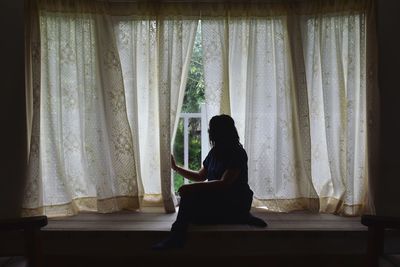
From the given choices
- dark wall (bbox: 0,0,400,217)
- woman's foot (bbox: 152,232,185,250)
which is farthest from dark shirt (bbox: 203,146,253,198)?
dark wall (bbox: 0,0,400,217)

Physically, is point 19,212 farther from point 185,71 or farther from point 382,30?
point 382,30

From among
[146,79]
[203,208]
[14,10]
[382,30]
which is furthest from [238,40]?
[14,10]

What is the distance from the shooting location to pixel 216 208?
2457 millimetres

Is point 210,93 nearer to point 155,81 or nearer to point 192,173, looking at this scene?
point 155,81

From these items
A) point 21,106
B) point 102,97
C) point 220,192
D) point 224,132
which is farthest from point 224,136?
point 21,106

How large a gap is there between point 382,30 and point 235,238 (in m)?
1.66

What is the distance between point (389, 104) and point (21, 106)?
2.43 meters

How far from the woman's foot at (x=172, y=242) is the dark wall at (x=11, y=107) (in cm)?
104

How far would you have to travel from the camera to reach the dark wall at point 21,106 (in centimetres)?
261

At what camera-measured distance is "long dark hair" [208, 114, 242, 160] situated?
2402 millimetres

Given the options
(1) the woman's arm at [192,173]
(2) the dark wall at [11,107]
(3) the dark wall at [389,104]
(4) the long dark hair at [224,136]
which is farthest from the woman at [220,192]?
(2) the dark wall at [11,107]

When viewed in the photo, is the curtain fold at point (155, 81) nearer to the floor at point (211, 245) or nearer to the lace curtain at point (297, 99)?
the lace curtain at point (297, 99)

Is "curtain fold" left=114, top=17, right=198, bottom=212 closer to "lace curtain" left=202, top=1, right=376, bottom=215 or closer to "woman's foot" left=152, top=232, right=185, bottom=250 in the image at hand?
"lace curtain" left=202, top=1, right=376, bottom=215

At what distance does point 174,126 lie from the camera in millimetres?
2730
